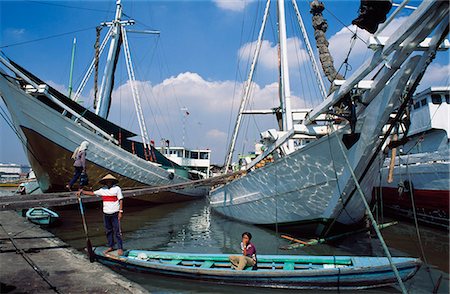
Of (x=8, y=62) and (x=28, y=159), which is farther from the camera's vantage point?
(x=28, y=159)

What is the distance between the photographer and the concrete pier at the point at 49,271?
161 inches

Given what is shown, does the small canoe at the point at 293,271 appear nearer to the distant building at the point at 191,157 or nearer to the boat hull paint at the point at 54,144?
the boat hull paint at the point at 54,144

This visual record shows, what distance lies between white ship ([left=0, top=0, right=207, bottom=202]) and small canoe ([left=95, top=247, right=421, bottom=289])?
357 inches

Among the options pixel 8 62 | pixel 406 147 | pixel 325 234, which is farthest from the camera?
pixel 406 147

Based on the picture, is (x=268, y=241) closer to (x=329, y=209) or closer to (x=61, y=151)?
(x=329, y=209)

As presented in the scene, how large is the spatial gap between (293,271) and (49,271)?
169 inches

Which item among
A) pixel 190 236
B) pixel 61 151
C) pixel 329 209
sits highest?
pixel 61 151

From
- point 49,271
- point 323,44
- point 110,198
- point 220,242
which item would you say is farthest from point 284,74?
point 49,271

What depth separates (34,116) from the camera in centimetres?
1288

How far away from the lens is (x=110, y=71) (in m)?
18.1

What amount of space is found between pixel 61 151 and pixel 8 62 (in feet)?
14.0

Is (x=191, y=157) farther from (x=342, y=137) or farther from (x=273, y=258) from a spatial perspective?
(x=273, y=258)

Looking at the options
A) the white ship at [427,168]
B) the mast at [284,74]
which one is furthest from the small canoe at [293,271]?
the white ship at [427,168]

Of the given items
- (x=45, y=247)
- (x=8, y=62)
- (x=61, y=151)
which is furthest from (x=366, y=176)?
(x=8, y=62)
